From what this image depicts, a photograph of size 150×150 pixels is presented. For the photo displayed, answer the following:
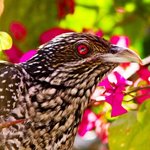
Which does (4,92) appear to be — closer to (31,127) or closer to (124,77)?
(31,127)

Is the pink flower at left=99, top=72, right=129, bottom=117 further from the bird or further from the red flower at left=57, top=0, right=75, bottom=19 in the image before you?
the red flower at left=57, top=0, right=75, bottom=19

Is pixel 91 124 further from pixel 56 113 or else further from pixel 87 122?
pixel 56 113

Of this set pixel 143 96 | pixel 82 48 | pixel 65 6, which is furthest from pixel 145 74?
pixel 65 6

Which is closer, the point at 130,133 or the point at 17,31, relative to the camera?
the point at 130,133

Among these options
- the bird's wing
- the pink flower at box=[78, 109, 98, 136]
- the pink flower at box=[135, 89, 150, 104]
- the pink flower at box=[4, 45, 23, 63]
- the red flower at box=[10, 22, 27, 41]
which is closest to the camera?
the bird's wing

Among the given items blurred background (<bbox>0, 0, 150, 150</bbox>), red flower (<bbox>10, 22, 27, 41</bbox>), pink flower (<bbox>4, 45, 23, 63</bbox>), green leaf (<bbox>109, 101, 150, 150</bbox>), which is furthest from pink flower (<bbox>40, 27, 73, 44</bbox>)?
green leaf (<bbox>109, 101, 150, 150</bbox>)

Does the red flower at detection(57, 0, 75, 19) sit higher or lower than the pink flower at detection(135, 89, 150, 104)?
higher
